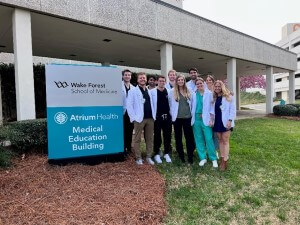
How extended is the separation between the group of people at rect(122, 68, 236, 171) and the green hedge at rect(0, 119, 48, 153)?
5.76ft

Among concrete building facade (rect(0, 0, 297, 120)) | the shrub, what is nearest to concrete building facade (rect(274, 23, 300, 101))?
concrete building facade (rect(0, 0, 297, 120))

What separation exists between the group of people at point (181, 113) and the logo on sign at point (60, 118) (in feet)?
3.73

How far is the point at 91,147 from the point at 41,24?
4.35m

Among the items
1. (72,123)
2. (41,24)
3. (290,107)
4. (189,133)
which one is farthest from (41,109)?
(290,107)

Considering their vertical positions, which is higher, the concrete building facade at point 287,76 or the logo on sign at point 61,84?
the concrete building facade at point 287,76

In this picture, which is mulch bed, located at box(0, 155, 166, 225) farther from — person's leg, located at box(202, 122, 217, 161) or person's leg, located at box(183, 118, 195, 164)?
person's leg, located at box(202, 122, 217, 161)

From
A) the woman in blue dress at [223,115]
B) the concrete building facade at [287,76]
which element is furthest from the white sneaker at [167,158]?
A: the concrete building facade at [287,76]

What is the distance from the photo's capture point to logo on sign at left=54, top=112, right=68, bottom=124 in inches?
195

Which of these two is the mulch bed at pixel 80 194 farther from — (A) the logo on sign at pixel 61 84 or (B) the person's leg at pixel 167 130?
(A) the logo on sign at pixel 61 84

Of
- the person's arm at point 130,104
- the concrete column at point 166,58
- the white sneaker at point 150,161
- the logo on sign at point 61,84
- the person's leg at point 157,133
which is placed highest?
the concrete column at point 166,58

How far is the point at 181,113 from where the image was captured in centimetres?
554

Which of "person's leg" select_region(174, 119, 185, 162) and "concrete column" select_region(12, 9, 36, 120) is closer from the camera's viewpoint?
"person's leg" select_region(174, 119, 185, 162)

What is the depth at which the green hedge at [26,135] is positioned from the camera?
5.50 metres

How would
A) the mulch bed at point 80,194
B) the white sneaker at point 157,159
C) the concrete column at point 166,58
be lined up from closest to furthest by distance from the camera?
the mulch bed at point 80,194, the white sneaker at point 157,159, the concrete column at point 166,58
